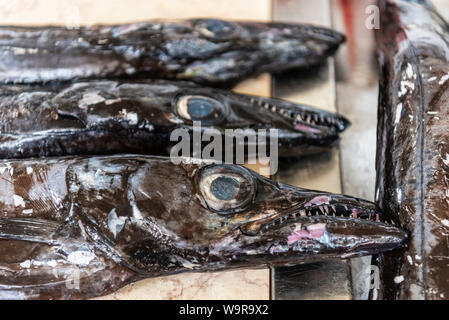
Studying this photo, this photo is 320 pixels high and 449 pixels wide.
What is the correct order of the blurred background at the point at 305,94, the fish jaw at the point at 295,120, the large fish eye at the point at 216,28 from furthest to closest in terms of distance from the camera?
the large fish eye at the point at 216,28
the fish jaw at the point at 295,120
the blurred background at the point at 305,94

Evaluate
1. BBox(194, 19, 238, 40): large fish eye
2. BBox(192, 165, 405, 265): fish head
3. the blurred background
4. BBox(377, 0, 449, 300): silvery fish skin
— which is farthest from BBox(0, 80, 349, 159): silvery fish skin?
BBox(194, 19, 238, 40): large fish eye

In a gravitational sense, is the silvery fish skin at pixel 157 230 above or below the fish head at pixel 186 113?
below

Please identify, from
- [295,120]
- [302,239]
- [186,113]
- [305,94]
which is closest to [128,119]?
[186,113]

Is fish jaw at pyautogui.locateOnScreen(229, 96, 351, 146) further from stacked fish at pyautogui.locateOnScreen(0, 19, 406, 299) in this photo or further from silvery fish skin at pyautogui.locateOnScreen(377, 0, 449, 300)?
silvery fish skin at pyautogui.locateOnScreen(377, 0, 449, 300)

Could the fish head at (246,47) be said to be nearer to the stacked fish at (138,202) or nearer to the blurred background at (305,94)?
the blurred background at (305,94)

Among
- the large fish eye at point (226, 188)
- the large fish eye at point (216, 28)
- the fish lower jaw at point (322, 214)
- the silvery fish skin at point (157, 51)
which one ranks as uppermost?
the large fish eye at point (216, 28)

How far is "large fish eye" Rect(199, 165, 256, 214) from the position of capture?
2.07 meters

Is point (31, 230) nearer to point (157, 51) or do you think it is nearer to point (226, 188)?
point (226, 188)

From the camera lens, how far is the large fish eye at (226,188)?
2.07m

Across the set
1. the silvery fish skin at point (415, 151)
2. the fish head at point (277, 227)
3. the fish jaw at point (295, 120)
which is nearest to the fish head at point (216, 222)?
the fish head at point (277, 227)

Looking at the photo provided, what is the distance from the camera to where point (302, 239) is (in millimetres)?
2045

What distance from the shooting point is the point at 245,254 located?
81.5 inches

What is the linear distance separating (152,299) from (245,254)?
62 centimetres
